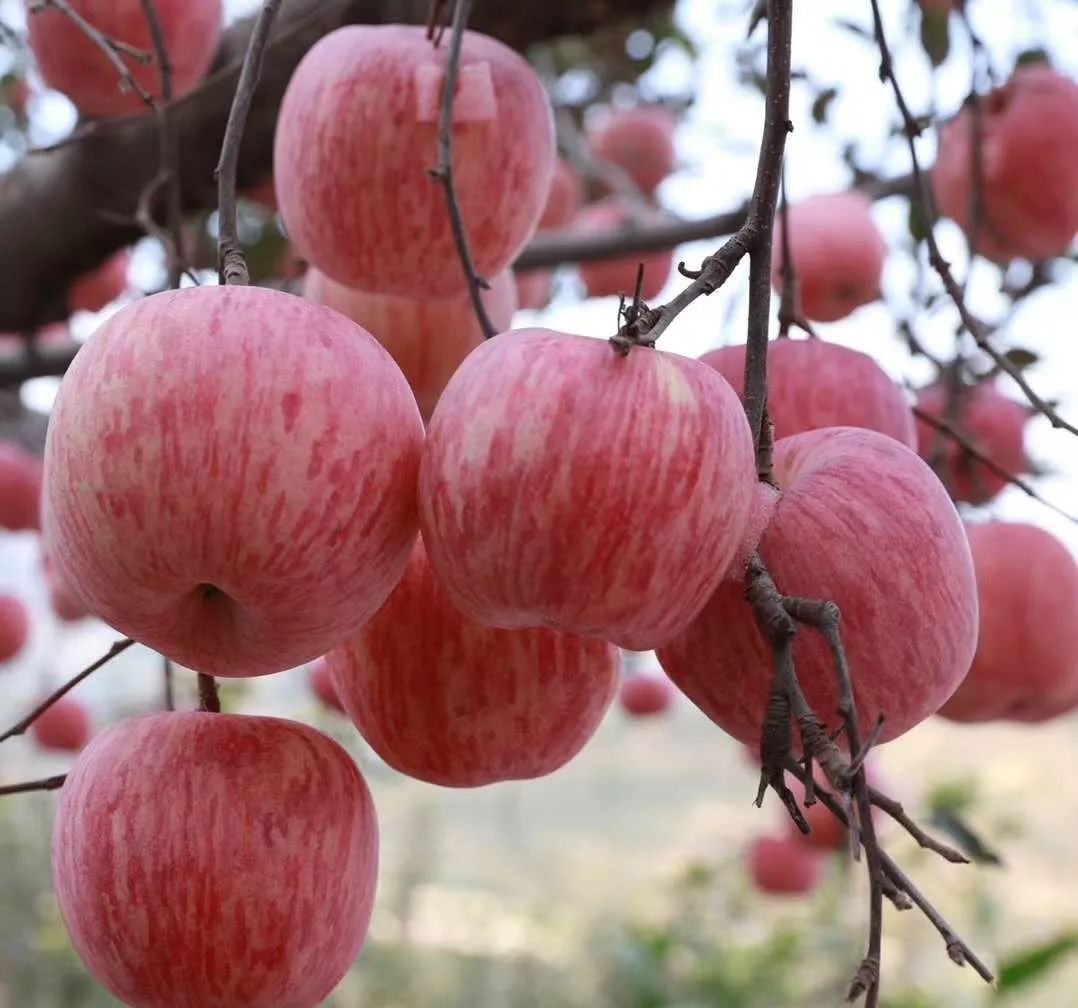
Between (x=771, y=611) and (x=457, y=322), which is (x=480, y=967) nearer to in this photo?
(x=457, y=322)

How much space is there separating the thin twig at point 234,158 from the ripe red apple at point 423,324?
318 mm

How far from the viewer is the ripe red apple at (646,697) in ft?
7.08

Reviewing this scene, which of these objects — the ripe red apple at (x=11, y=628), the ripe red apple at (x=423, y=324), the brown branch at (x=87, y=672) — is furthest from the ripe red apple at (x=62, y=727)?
the brown branch at (x=87, y=672)

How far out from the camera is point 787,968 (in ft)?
7.61

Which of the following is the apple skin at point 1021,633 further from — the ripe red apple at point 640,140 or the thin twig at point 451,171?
the ripe red apple at point 640,140

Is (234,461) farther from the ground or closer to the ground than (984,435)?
farther from the ground

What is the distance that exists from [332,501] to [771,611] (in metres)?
0.15

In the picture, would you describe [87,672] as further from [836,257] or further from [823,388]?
[836,257]

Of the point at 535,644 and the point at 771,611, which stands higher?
the point at 771,611

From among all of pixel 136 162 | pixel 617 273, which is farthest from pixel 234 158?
pixel 617 273

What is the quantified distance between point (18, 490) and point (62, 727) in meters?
0.42

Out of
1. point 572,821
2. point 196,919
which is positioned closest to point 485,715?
point 196,919

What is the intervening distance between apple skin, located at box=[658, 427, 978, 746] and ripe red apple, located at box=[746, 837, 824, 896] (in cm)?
165

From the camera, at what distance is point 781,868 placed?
206 centimetres
